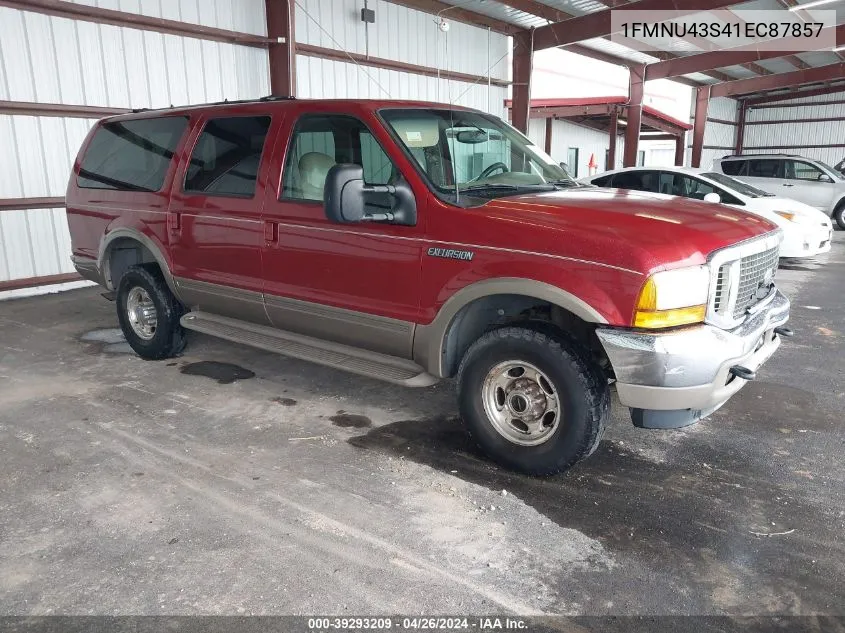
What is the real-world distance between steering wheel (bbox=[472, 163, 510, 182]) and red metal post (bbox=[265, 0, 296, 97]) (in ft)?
23.3

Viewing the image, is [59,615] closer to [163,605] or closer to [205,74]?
[163,605]

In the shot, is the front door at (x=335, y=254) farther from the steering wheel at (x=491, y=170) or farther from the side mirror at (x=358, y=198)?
the steering wheel at (x=491, y=170)

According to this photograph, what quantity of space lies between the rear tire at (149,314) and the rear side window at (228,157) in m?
0.94

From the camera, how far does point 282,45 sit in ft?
34.0

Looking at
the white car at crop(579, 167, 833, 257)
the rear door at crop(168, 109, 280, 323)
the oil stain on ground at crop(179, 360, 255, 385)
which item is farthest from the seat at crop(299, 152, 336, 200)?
the white car at crop(579, 167, 833, 257)

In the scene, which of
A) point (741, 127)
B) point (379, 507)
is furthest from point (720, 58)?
point (379, 507)

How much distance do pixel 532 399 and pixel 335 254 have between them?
1.48 metres

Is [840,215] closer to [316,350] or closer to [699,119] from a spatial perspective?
[699,119]

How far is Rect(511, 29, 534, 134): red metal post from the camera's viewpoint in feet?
47.5

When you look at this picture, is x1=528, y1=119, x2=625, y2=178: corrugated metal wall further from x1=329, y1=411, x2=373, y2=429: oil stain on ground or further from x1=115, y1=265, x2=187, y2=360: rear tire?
x1=329, y1=411, x2=373, y2=429: oil stain on ground

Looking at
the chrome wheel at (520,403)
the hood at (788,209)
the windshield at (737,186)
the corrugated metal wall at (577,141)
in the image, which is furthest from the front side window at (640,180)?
the corrugated metal wall at (577,141)

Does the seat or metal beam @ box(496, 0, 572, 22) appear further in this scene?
metal beam @ box(496, 0, 572, 22)

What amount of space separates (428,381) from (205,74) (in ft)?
26.6

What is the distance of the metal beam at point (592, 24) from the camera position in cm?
1184
